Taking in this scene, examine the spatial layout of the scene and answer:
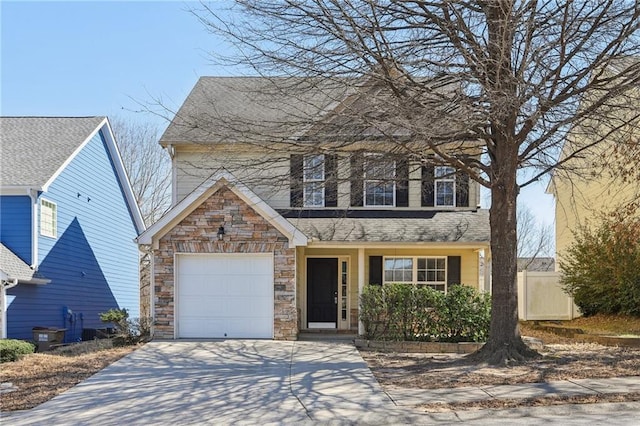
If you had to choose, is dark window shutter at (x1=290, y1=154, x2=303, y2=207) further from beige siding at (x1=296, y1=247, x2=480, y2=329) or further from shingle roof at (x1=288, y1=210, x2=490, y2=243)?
beige siding at (x1=296, y1=247, x2=480, y2=329)

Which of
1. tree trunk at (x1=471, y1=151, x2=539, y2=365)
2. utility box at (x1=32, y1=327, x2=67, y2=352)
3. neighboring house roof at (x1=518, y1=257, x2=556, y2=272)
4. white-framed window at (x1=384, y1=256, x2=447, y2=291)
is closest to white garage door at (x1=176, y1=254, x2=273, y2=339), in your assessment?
utility box at (x1=32, y1=327, x2=67, y2=352)

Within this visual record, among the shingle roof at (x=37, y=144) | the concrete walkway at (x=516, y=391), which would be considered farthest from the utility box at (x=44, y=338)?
the concrete walkway at (x=516, y=391)

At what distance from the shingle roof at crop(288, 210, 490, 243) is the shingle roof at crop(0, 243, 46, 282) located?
6.84 meters

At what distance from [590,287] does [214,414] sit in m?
14.0

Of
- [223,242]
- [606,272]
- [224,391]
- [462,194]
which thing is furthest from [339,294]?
[224,391]

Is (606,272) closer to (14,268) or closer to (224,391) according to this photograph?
(224,391)

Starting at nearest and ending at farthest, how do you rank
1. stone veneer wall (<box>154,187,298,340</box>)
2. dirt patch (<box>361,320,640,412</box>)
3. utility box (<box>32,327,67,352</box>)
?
dirt patch (<box>361,320,640,412</box>) < stone veneer wall (<box>154,187,298,340</box>) < utility box (<box>32,327,67,352</box>)

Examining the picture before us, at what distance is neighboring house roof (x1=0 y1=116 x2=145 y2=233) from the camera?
675 inches

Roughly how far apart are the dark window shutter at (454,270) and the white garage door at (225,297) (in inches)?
195

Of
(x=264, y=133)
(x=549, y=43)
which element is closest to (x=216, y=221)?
(x=264, y=133)

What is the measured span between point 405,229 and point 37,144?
1141 cm

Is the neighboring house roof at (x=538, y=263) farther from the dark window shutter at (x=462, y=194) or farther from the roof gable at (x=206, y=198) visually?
the roof gable at (x=206, y=198)

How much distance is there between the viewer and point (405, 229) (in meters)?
16.5

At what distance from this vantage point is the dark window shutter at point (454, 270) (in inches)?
679
